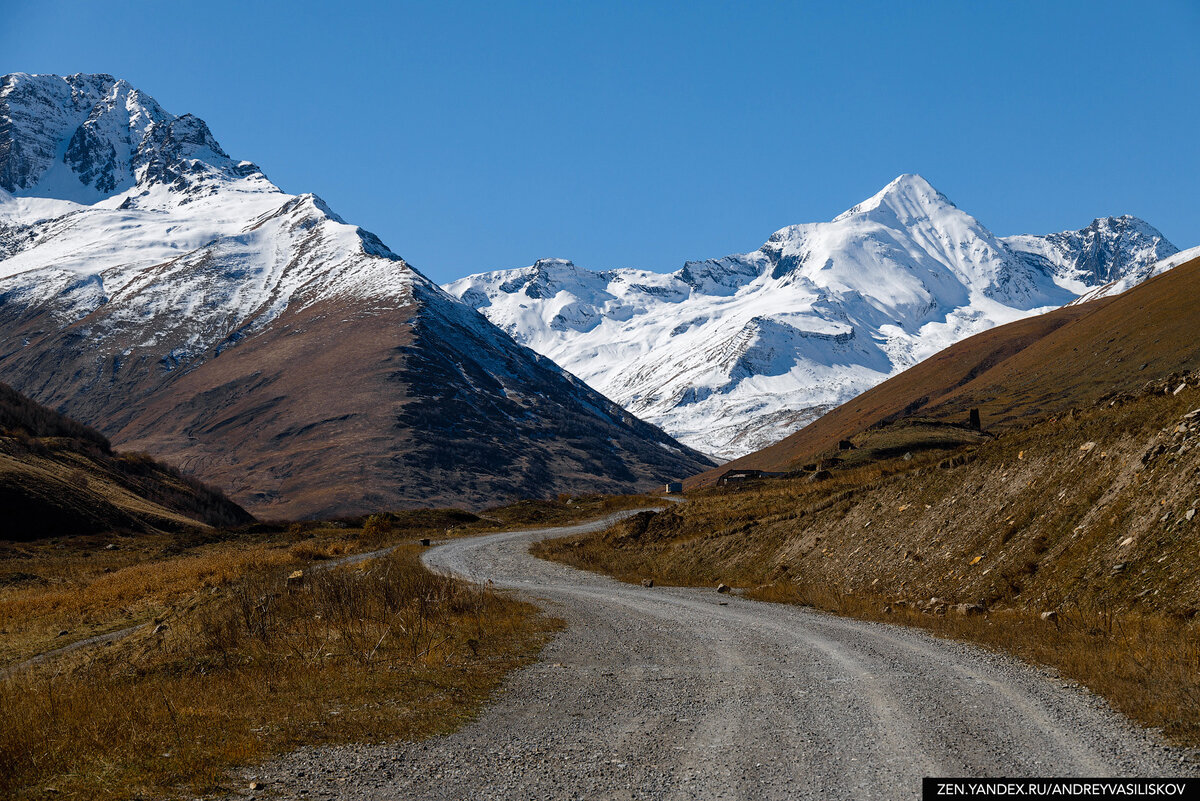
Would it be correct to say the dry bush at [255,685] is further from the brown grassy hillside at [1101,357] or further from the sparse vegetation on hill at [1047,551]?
the brown grassy hillside at [1101,357]

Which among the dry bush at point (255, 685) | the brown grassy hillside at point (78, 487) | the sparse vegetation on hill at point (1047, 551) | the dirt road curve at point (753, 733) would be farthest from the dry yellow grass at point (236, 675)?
the brown grassy hillside at point (78, 487)

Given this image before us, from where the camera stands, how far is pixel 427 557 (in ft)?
141

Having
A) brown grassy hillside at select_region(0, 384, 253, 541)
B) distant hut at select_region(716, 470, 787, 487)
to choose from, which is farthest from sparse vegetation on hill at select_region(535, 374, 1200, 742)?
distant hut at select_region(716, 470, 787, 487)

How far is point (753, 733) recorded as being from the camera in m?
10.7

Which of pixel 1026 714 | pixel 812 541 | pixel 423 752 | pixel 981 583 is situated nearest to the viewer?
pixel 423 752

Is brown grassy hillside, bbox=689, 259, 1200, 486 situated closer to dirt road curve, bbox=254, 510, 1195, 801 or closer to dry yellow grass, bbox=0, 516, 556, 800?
dry yellow grass, bbox=0, 516, 556, 800

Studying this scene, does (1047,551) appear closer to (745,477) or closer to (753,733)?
(753,733)

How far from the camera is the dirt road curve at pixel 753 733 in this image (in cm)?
903

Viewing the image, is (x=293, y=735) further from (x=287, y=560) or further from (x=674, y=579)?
(x=287, y=560)

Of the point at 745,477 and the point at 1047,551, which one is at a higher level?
the point at 745,477

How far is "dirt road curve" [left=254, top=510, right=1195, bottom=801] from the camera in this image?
9031 millimetres

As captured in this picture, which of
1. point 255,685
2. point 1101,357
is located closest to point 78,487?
point 255,685

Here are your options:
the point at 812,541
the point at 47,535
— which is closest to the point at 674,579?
the point at 812,541

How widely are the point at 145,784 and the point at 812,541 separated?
24.4 metres
